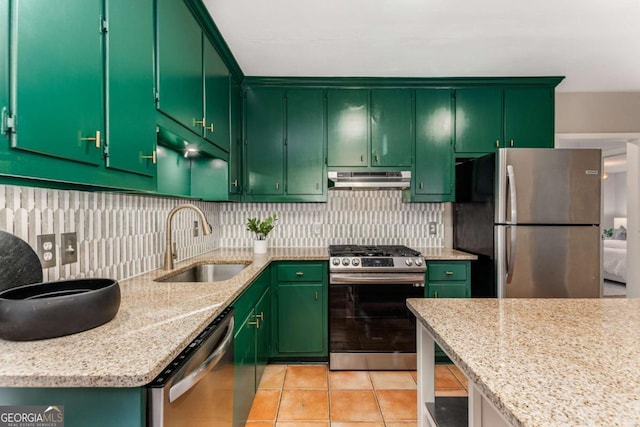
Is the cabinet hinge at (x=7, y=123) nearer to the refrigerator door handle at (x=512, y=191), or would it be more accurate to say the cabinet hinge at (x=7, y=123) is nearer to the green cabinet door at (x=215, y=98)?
the green cabinet door at (x=215, y=98)

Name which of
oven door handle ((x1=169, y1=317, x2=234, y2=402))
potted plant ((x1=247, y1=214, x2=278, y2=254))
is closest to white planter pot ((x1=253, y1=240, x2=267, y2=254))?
potted plant ((x1=247, y1=214, x2=278, y2=254))

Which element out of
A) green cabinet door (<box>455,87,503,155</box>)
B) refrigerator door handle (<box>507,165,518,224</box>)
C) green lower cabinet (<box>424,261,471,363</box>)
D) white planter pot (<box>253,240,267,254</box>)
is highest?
green cabinet door (<box>455,87,503,155</box>)

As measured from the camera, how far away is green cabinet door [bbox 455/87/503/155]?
305 centimetres

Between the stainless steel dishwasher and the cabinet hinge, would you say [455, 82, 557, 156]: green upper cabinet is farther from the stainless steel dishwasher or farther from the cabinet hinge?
the cabinet hinge

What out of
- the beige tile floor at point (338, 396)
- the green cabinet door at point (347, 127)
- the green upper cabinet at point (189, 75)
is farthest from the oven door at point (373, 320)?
the green upper cabinet at point (189, 75)

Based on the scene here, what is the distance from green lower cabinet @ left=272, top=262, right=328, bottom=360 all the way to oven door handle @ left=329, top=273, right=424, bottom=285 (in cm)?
13

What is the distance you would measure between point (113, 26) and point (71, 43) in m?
0.25

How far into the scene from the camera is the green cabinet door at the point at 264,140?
10.0 ft

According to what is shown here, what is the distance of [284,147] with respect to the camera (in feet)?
10.0

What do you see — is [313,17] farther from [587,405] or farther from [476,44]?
[587,405]

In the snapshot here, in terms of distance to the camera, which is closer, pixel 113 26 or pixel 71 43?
pixel 71 43

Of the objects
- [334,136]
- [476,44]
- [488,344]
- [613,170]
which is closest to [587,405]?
[488,344]

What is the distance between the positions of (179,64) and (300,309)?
1954mm

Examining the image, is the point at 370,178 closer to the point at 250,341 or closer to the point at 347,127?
the point at 347,127
